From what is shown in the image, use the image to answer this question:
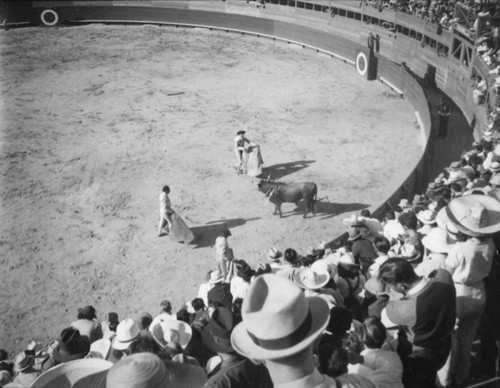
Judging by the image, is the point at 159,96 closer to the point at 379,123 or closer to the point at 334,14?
the point at 379,123

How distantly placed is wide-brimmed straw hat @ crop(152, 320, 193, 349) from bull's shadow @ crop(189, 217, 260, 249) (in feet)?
17.1

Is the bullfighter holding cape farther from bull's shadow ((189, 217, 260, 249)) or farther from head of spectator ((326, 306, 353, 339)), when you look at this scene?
head of spectator ((326, 306, 353, 339))

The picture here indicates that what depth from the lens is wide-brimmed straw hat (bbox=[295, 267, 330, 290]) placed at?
6062 mm

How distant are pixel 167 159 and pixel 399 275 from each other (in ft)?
37.8

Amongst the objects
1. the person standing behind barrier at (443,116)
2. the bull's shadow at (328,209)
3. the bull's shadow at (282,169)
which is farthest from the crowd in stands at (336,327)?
the person standing behind barrier at (443,116)

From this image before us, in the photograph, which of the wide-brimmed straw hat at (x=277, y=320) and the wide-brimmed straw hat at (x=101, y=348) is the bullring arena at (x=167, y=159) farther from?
the wide-brimmed straw hat at (x=277, y=320)

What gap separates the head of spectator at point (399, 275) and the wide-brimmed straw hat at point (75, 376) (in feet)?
8.25

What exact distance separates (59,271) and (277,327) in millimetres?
8870

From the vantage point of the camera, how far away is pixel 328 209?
1257 centimetres

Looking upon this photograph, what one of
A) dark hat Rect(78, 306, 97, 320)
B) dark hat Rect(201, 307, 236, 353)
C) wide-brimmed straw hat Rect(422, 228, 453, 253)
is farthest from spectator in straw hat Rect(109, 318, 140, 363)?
wide-brimmed straw hat Rect(422, 228, 453, 253)

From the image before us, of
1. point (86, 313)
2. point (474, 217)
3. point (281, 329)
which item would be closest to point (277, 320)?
point (281, 329)

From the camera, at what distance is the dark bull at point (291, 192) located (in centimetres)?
1200

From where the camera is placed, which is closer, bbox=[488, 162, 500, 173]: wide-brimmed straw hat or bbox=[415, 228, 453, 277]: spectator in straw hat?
bbox=[415, 228, 453, 277]: spectator in straw hat

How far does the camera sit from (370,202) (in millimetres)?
12617
